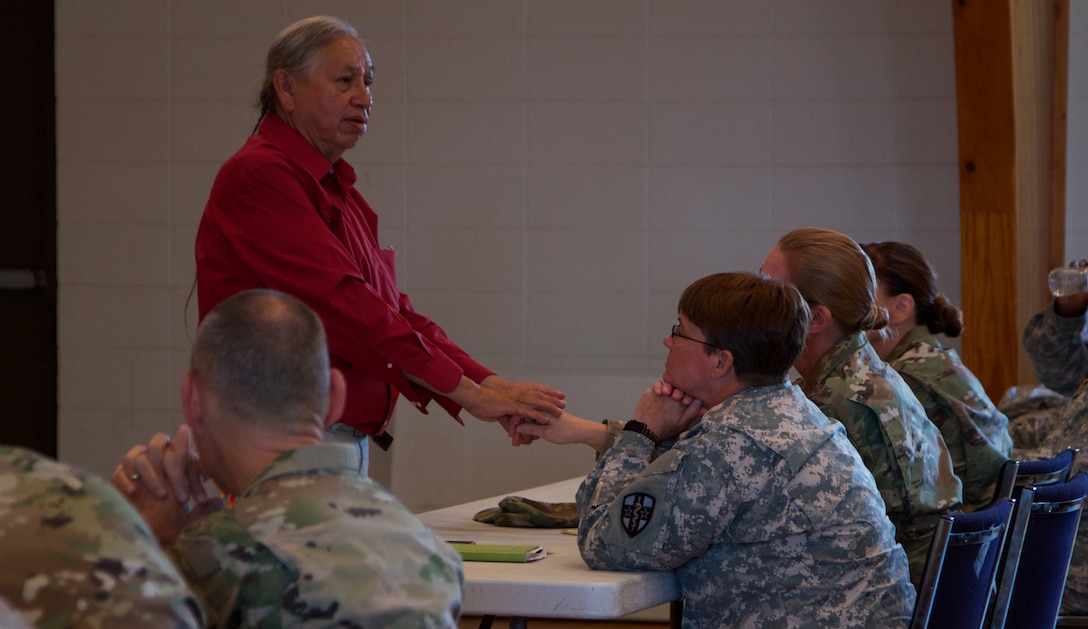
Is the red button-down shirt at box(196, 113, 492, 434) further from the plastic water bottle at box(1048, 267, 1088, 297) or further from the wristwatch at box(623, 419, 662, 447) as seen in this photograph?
the plastic water bottle at box(1048, 267, 1088, 297)

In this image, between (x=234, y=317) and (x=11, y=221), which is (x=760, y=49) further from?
(x=234, y=317)

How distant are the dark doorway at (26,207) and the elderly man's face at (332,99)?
317 centimetres

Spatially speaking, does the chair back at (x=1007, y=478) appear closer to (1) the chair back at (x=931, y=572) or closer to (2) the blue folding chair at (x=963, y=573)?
(2) the blue folding chair at (x=963, y=573)

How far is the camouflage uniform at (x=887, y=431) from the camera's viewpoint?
2588mm

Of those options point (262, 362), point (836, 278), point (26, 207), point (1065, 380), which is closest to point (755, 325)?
point (836, 278)

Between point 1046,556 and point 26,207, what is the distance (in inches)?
177

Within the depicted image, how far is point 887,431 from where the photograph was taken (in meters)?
2.57

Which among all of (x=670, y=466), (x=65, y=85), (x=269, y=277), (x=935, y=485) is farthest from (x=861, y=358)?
(x=65, y=85)

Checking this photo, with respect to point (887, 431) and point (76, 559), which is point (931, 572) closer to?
point (887, 431)

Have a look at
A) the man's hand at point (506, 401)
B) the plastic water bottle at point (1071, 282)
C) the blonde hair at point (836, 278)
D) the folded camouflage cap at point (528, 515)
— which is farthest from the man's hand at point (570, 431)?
the plastic water bottle at point (1071, 282)

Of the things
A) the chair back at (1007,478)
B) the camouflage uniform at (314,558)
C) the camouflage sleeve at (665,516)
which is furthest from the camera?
the chair back at (1007,478)

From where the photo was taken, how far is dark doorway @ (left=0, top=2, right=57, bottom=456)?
5461mm

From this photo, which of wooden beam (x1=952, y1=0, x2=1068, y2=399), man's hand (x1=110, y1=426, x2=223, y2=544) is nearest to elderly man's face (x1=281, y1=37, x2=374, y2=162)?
man's hand (x1=110, y1=426, x2=223, y2=544)

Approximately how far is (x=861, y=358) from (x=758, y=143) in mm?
2754
